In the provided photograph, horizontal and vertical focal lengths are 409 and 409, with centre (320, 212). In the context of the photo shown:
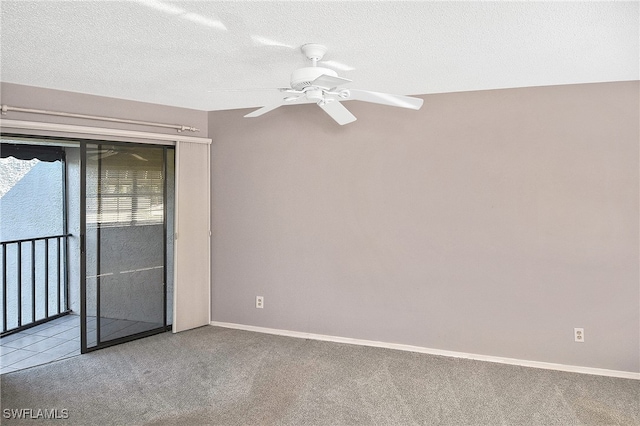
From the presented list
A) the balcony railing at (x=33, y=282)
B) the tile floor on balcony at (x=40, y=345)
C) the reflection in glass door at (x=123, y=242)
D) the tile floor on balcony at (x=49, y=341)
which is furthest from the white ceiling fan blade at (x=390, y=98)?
the balcony railing at (x=33, y=282)

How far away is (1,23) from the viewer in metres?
2.07

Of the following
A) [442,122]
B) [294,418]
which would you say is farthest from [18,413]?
[442,122]

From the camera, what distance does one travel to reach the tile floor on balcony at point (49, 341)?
134 inches

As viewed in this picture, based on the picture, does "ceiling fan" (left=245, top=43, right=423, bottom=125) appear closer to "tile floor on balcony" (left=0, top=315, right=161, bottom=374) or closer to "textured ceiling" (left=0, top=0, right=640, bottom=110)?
"textured ceiling" (left=0, top=0, right=640, bottom=110)

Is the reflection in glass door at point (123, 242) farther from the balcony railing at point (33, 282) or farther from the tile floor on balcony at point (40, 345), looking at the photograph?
the balcony railing at point (33, 282)

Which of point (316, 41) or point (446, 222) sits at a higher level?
point (316, 41)

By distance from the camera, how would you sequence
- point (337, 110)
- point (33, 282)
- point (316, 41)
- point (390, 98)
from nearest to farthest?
1. point (316, 41)
2. point (390, 98)
3. point (337, 110)
4. point (33, 282)

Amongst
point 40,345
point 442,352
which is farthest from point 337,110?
point 40,345

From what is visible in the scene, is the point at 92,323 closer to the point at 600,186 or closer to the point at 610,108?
the point at 600,186

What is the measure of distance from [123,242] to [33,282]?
1.43 meters

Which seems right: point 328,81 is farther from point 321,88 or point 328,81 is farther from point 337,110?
point 337,110

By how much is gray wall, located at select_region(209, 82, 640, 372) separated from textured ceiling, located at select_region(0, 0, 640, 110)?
406mm

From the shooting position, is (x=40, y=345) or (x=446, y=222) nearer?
(x=446, y=222)

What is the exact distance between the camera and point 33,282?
438cm
